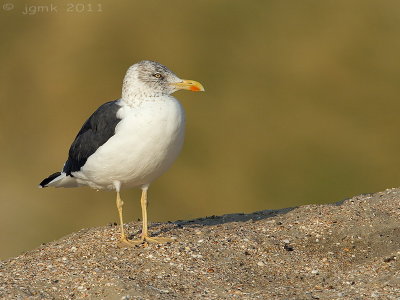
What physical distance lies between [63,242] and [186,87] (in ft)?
9.22

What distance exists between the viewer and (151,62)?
32.1 feet

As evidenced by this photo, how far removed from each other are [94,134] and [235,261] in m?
2.29

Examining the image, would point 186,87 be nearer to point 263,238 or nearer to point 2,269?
point 263,238

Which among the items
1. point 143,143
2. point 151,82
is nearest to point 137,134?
point 143,143

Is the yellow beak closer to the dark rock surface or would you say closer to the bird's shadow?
the dark rock surface

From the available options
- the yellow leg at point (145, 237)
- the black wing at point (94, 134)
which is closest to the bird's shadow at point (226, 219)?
the yellow leg at point (145, 237)

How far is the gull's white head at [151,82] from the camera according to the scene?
959cm

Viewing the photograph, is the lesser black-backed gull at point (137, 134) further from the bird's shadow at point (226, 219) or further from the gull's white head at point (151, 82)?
the bird's shadow at point (226, 219)

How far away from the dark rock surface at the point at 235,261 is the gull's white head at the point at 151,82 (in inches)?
72.1

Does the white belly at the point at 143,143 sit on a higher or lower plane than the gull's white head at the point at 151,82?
lower

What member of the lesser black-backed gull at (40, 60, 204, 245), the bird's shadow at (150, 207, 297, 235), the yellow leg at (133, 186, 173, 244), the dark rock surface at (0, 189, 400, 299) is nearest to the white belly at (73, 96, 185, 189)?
the lesser black-backed gull at (40, 60, 204, 245)

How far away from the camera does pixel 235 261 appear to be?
9.39 m

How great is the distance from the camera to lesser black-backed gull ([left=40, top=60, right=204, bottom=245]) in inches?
366

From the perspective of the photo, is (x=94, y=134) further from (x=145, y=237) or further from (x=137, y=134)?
(x=145, y=237)
